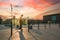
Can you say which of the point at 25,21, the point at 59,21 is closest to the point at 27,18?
the point at 25,21

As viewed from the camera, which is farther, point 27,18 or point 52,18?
point 52,18

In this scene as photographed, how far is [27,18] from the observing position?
16625mm

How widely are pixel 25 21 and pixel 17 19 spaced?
1019mm

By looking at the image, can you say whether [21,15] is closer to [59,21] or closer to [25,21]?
[25,21]

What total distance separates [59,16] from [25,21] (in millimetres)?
14587

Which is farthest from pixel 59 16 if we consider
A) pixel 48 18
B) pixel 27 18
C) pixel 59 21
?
pixel 27 18

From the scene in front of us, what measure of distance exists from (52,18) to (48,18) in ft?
2.84

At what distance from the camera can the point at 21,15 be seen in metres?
15.8

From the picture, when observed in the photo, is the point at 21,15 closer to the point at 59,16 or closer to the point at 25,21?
the point at 25,21

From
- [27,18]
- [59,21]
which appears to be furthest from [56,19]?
[27,18]

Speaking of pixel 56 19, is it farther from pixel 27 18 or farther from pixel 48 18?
pixel 27 18

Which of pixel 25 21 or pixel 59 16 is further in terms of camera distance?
pixel 59 16

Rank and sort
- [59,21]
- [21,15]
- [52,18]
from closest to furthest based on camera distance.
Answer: [21,15] < [59,21] < [52,18]

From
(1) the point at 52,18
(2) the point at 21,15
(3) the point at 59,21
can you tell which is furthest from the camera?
(1) the point at 52,18
